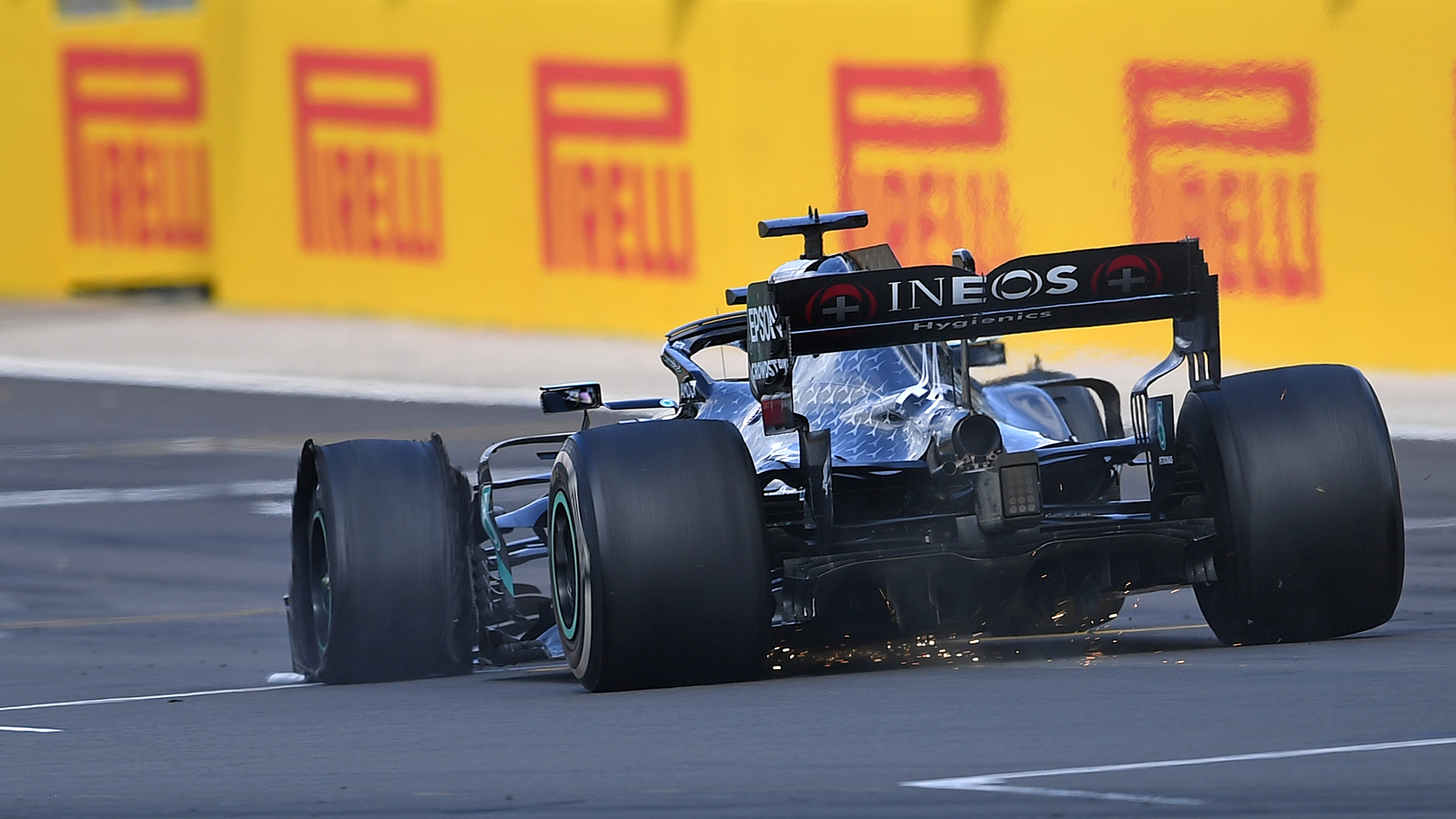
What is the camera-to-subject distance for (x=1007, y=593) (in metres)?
7.27

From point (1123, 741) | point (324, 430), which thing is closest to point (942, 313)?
point (1123, 741)

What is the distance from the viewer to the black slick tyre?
320 inches

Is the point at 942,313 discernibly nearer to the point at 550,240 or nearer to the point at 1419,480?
the point at 1419,480

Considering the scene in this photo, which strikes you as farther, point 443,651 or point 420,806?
point 443,651

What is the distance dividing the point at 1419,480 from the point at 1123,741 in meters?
8.31

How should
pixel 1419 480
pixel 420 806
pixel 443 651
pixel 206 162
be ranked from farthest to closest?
pixel 206 162, pixel 1419 480, pixel 443 651, pixel 420 806

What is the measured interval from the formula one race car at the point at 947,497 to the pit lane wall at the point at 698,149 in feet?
30.1

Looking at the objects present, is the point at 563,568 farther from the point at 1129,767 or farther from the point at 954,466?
the point at 1129,767

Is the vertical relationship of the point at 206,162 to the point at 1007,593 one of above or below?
above

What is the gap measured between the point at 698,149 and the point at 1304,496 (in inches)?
545

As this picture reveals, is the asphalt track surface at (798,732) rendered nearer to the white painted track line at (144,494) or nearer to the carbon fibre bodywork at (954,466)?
the carbon fibre bodywork at (954,466)

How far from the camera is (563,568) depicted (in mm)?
7242

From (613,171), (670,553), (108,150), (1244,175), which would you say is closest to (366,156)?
(613,171)

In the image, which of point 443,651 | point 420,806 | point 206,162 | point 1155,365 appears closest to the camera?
point 420,806
